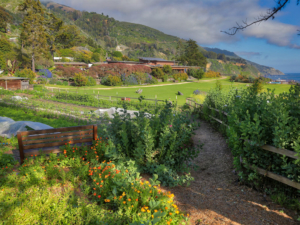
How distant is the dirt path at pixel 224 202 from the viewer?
3121 mm

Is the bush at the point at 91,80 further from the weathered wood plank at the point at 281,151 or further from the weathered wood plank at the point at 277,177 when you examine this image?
the weathered wood plank at the point at 281,151

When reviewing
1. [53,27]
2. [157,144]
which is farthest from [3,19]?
[157,144]

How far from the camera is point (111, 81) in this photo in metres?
38.1

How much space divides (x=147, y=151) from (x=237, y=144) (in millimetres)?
1894

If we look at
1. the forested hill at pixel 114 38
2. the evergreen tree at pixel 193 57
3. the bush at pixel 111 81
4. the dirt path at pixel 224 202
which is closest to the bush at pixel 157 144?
the dirt path at pixel 224 202

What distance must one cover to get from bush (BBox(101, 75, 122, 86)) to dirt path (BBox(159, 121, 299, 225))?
1368 inches

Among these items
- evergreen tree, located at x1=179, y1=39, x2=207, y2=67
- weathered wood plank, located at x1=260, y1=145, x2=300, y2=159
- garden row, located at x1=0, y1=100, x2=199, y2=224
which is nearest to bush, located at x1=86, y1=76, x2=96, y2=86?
garden row, located at x1=0, y1=100, x2=199, y2=224

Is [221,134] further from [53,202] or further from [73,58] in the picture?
[73,58]

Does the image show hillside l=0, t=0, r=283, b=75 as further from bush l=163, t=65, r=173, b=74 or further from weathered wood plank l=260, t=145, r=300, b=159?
weathered wood plank l=260, t=145, r=300, b=159

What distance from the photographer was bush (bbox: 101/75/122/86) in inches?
1501

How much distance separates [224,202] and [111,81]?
36382 millimetres

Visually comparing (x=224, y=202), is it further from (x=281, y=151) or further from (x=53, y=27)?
(x=53, y=27)

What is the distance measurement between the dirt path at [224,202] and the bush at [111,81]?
3474 cm

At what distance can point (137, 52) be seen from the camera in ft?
431
